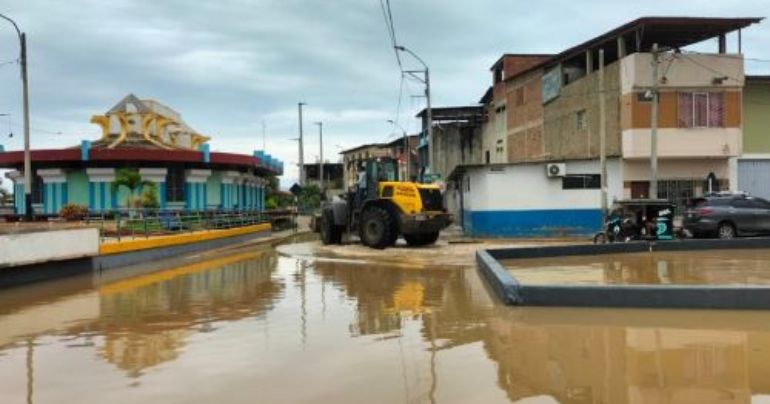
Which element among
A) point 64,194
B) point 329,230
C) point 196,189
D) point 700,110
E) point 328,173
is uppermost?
point 328,173

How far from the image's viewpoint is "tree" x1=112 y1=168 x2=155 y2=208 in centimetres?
3603

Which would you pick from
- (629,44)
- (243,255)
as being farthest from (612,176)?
(243,255)

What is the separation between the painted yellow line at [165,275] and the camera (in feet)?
49.8

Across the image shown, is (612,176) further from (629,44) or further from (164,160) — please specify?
(164,160)

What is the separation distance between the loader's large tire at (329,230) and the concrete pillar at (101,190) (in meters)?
16.3

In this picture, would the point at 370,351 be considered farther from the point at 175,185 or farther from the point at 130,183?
the point at 175,185

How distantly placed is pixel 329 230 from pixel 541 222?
8.94m

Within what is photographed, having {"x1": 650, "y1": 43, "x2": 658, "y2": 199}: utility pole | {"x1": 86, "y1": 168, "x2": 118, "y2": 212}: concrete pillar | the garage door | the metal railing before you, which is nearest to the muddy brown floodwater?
the metal railing

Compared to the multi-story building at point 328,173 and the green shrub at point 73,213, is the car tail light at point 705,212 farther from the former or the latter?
the multi-story building at point 328,173

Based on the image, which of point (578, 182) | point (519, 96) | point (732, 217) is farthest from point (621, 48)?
point (519, 96)

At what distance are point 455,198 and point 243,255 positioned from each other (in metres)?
17.2

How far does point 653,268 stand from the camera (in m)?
15.5

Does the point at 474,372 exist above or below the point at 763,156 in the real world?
below

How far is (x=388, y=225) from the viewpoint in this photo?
2338cm
